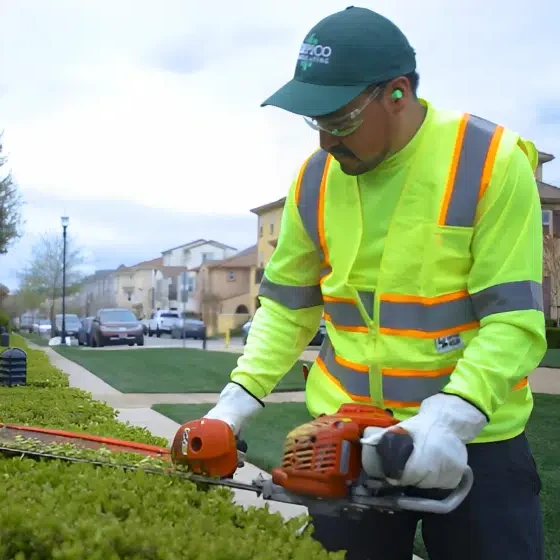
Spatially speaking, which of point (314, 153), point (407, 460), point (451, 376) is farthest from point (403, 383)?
point (314, 153)

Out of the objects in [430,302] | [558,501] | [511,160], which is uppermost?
[511,160]

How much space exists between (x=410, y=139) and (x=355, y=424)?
0.68m

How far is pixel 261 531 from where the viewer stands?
2.09 m

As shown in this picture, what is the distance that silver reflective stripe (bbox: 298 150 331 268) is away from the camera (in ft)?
7.43

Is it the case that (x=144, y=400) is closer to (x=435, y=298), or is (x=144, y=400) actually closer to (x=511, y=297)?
(x=435, y=298)

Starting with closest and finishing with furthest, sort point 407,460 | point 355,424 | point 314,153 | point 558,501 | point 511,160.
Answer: point 407,460
point 355,424
point 511,160
point 314,153
point 558,501

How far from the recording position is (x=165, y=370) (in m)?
17.6

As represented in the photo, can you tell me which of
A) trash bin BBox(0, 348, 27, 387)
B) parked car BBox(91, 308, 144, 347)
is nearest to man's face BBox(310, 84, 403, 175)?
trash bin BBox(0, 348, 27, 387)

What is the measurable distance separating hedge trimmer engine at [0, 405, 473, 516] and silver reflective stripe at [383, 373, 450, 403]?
91 mm

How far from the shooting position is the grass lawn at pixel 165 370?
14.1 metres

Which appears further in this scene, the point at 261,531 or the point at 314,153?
the point at 314,153

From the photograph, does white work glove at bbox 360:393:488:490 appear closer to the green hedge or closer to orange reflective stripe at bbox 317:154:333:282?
the green hedge

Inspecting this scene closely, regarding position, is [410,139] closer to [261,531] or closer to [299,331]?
[299,331]

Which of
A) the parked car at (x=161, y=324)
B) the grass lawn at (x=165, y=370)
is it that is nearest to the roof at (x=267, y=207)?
the parked car at (x=161, y=324)
